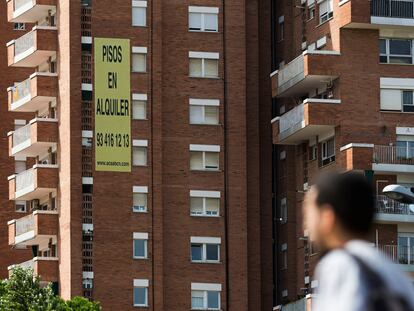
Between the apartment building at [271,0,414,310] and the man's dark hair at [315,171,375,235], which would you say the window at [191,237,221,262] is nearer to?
the apartment building at [271,0,414,310]

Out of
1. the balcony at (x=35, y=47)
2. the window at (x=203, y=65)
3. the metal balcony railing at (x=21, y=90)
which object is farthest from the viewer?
the metal balcony railing at (x=21, y=90)

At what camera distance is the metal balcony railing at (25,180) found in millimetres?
80625

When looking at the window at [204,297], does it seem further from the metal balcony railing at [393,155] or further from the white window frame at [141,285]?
the metal balcony railing at [393,155]

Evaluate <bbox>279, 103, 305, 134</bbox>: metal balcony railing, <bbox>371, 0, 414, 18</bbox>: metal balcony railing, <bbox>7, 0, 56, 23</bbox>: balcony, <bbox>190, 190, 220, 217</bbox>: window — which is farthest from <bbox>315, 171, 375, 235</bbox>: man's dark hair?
<bbox>7, 0, 56, 23</bbox>: balcony

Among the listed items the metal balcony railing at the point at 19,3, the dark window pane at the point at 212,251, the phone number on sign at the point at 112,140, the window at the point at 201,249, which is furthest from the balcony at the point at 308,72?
the metal balcony railing at the point at 19,3

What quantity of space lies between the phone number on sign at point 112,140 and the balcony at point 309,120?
6.90 m

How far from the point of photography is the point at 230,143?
7981 cm

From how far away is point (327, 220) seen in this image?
725cm

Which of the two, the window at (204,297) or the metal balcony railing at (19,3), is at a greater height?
the metal balcony railing at (19,3)

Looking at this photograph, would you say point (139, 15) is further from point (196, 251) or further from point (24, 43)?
point (196, 251)

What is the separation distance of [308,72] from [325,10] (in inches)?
146

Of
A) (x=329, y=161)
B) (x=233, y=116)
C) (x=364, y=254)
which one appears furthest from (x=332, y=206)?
(x=233, y=116)

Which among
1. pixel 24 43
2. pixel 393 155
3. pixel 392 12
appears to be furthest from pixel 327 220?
pixel 24 43

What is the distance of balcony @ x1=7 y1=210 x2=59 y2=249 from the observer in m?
78.9
